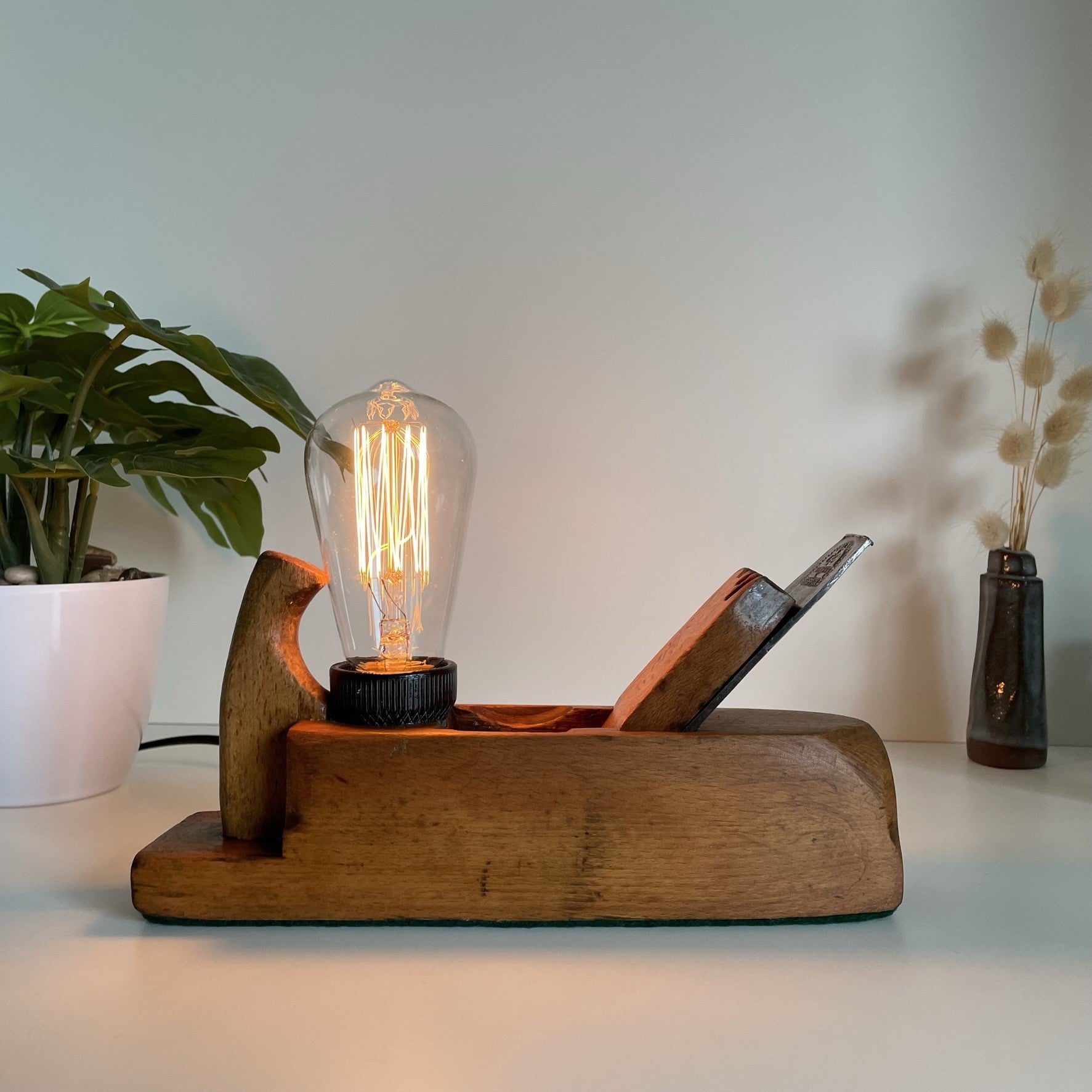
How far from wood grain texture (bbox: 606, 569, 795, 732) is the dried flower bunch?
1.99 feet

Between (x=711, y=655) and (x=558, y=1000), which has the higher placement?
(x=711, y=655)

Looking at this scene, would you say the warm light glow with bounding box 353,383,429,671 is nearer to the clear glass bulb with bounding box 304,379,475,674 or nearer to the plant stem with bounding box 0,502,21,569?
the clear glass bulb with bounding box 304,379,475,674

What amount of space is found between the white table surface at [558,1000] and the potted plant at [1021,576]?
0.34 meters

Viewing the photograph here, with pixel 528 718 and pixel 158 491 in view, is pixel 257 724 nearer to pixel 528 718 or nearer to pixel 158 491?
pixel 528 718

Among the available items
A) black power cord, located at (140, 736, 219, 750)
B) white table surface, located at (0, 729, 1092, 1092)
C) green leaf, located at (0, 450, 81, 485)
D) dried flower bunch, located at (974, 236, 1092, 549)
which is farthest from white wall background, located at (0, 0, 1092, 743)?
white table surface, located at (0, 729, 1092, 1092)

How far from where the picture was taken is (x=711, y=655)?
2.28 ft

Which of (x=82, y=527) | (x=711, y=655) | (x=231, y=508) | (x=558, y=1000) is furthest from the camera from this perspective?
(x=231, y=508)

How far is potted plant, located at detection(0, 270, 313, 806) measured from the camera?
947 mm

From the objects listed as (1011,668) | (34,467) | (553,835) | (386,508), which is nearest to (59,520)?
(34,467)

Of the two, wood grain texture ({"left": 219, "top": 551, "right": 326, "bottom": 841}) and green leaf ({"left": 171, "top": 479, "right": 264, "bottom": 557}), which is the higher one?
green leaf ({"left": 171, "top": 479, "right": 264, "bottom": 557})

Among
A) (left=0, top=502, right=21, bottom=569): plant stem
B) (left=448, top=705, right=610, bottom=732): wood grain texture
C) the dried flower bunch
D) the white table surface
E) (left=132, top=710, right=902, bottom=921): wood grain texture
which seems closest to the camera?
the white table surface

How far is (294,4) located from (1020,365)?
1.04 m

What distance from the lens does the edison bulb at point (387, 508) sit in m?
0.85

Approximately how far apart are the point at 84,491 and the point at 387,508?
0.45 meters
